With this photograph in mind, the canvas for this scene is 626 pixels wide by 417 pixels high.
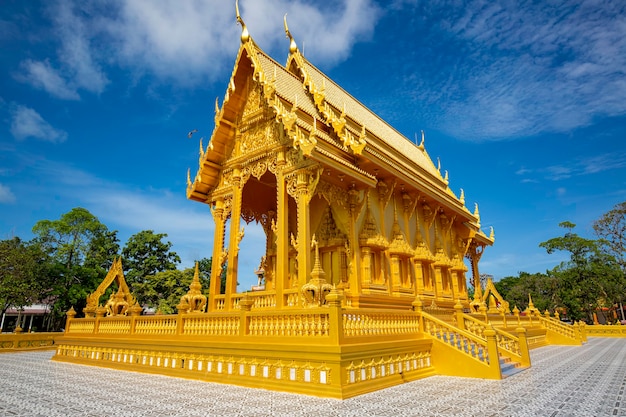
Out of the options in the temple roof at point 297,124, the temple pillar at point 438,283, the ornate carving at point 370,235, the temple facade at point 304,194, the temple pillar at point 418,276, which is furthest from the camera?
the temple pillar at point 438,283

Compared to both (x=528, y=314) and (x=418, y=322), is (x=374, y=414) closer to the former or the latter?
(x=418, y=322)

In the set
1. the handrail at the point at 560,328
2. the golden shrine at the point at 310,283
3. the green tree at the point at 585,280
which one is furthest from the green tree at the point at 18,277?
the green tree at the point at 585,280

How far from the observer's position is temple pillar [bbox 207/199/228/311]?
9.67 meters

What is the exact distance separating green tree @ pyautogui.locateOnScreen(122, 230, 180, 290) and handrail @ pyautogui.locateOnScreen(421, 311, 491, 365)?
23906mm

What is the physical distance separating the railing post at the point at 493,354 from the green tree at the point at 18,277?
23.0m

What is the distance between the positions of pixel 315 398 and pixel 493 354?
11.1 feet

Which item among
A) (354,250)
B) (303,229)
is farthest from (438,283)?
(303,229)

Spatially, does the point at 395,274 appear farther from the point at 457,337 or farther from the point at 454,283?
the point at 454,283

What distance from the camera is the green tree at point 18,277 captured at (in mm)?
20578

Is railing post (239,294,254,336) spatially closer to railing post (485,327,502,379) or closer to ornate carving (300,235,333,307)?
ornate carving (300,235,333,307)

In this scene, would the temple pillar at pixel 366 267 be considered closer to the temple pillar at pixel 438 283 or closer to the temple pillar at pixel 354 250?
the temple pillar at pixel 354 250

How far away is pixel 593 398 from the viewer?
192 inches

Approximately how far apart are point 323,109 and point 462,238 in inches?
373

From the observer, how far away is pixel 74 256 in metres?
25.8
